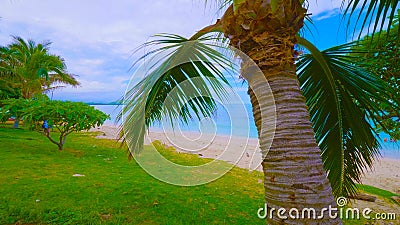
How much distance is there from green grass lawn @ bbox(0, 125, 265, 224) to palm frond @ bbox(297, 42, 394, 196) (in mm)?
1184

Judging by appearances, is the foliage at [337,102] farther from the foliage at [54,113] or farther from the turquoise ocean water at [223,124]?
the foliage at [54,113]

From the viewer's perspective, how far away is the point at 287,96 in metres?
1.64

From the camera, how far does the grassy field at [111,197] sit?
10.2 feet

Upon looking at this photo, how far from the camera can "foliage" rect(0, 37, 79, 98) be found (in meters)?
14.5

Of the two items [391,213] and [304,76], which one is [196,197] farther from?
[391,213]

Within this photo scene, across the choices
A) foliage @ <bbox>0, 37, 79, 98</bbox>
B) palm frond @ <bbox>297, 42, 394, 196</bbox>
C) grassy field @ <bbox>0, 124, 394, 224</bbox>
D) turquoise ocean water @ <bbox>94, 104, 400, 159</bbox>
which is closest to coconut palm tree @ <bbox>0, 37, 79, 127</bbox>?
foliage @ <bbox>0, 37, 79, 98</bbox>

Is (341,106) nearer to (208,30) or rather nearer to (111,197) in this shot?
(208,30)

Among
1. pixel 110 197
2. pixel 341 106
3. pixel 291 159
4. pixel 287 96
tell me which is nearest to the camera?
pixel 291 159

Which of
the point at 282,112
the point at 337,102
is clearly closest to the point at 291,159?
the point at 282,112

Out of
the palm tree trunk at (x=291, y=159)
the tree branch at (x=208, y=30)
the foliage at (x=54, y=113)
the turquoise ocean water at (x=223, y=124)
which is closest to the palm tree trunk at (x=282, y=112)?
the palm tree trunk at (x=291, y=159)

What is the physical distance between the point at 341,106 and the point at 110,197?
314 centimetres

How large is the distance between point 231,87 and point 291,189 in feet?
4.10

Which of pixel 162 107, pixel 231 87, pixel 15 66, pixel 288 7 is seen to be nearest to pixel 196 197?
pixel 162 107

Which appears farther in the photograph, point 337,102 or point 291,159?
point 337,102
